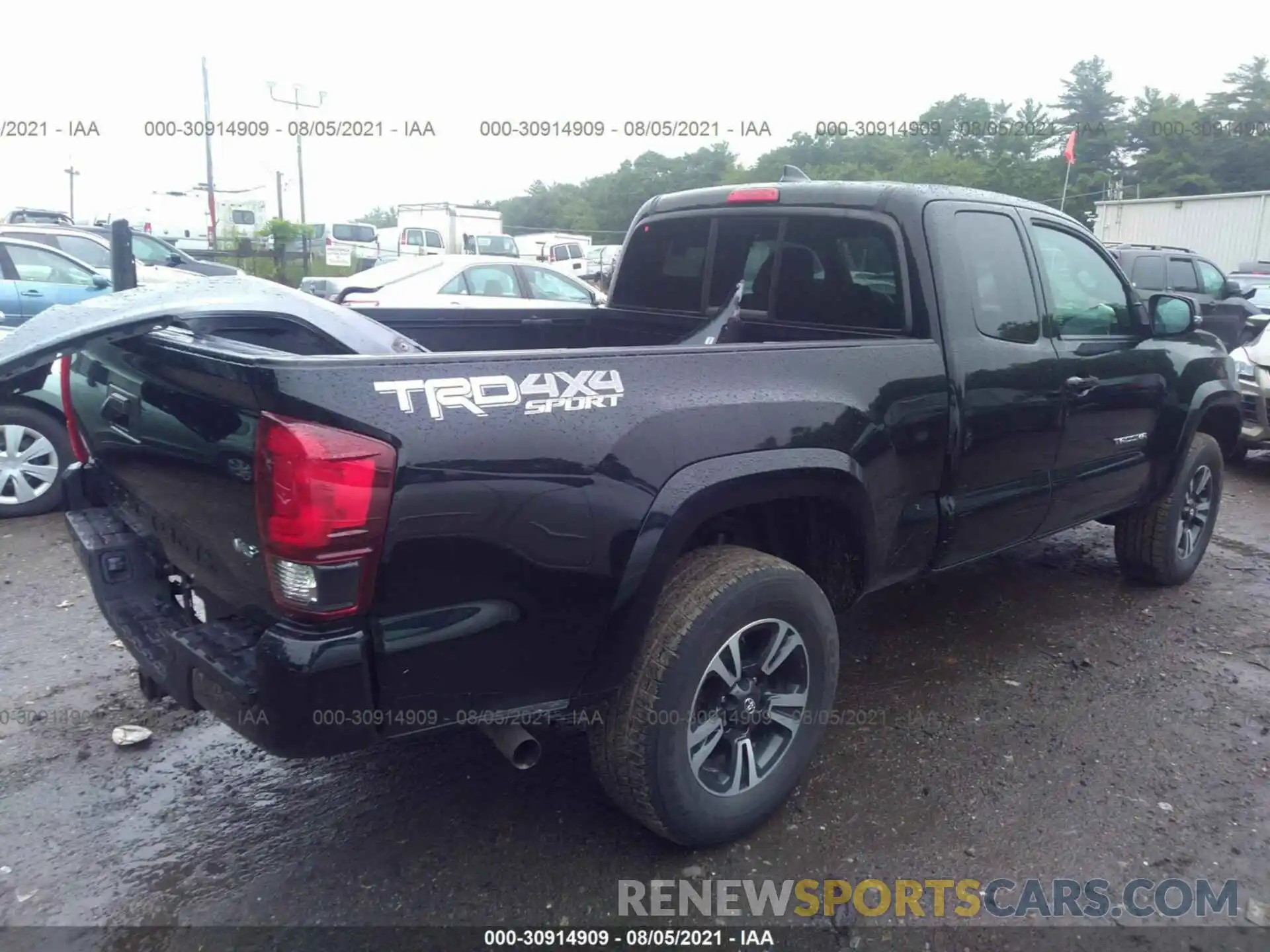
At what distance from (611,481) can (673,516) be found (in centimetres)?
23

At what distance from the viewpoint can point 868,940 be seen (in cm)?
259

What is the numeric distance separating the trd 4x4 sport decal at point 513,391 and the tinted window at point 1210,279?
13.0 meters

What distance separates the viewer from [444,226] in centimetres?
2947

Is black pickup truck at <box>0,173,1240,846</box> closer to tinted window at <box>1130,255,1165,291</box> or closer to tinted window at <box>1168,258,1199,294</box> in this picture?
tinted window at <box>1130,255,1165,291</box>

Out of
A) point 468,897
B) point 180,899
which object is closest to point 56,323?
point 180,899

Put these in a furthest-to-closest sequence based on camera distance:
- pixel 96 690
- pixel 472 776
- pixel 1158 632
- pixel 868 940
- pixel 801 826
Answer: pixel 1158 632 < pixel 96 690 < pixel 472 776 < pixel 801 826 < pixel 868 940

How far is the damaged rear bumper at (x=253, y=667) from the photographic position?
214 cm

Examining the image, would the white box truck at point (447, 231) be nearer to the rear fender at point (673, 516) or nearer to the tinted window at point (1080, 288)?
the tinted window at point (1080, 288)

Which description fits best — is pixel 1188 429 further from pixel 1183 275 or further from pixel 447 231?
pixel 447 231

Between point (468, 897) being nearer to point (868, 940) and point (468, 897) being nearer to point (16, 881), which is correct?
point (868, 940)

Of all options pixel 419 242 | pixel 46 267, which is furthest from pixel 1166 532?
pixel 419 242

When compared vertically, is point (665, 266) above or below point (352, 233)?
below

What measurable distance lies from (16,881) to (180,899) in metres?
0.51

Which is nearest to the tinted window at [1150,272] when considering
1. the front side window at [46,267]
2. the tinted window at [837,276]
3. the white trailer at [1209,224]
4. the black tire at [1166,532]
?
the black tire at [1166,532]
